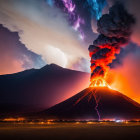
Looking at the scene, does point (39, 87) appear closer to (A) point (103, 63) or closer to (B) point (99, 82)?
(B) point (99, 82)

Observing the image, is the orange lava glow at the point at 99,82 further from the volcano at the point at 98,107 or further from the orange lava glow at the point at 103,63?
the volcano at the point at 98,107

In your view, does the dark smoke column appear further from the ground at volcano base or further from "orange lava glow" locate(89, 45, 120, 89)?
→ the ground at volcano base

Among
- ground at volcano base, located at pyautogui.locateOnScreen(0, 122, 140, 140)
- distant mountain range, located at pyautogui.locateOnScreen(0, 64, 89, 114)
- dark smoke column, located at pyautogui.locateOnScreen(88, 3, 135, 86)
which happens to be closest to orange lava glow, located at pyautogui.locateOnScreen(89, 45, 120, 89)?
dark smoke column, located at pyautogui.locateOnScreen(88, 3, 135, 86)

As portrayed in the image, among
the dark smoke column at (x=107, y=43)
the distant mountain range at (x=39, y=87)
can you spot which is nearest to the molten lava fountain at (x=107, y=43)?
the dark smoke column at (x=107, y=43)

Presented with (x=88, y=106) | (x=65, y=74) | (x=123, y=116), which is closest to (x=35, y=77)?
(x=65, y=74)

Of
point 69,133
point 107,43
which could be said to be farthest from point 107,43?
point 69,133
